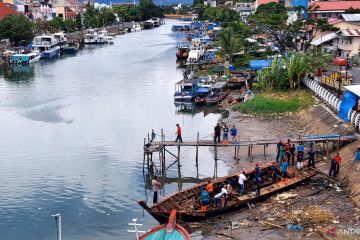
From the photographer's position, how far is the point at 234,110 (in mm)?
47250

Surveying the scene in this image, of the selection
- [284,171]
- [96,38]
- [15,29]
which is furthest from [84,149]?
[96,38]

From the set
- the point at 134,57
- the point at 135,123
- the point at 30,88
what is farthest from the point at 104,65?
the point at 135,123

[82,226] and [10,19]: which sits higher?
[10,19]

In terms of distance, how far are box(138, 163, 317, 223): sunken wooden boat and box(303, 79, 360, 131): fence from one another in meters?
7.12

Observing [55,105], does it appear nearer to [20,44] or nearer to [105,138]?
[105,138]

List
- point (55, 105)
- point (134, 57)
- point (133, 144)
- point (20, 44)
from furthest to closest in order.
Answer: point (20, 44), point (134, 57), point (55, 105), point (133, 144)

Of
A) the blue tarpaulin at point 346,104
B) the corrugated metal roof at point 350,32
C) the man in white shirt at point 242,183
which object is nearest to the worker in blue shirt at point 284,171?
the man in white shirt at point 242,183

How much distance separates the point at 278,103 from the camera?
44906 mm

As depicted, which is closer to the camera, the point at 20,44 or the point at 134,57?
the point at 134,57

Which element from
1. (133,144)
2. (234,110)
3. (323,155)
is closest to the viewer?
(323,155)

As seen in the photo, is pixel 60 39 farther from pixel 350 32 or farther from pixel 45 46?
pixel 350 32

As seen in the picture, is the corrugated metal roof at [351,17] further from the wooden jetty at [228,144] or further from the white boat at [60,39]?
the white boat at [60,39]

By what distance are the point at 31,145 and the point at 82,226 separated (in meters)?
16.2

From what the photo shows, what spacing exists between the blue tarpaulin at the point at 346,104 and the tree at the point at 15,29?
77.4 m
